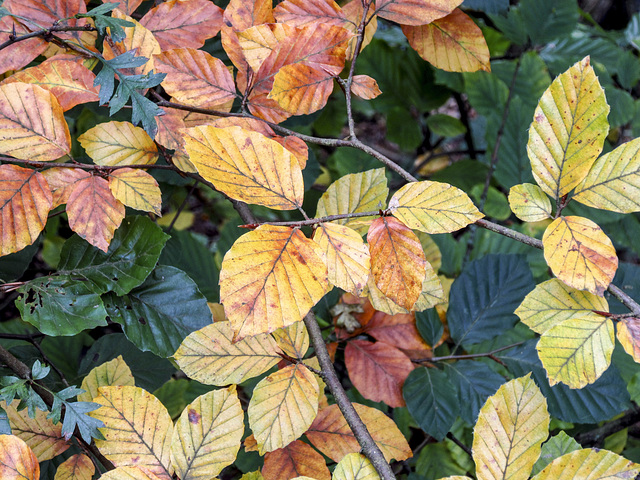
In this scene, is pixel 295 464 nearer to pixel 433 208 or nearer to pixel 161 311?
pixel 161 311

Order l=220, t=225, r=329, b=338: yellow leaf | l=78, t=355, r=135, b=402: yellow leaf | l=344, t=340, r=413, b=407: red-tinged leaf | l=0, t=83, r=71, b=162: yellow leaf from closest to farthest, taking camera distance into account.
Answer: l=220, t=225, r=329, b=338: yellow leaf < l=0, t=83, r=71, b=162: yellow leaf < l=78, t=355, r=135, b=402: yellow leaf < l=344, t=340, r=413, b=407: red-tinged leaf

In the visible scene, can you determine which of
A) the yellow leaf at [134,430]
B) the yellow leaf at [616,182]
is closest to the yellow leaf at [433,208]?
the yellow leaf at [616,182]

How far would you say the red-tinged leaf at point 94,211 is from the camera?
0.54 m

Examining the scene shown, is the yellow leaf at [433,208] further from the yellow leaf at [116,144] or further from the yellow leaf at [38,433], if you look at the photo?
the yellow leaf at [38,433]

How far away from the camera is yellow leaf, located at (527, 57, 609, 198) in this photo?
0.47 meters

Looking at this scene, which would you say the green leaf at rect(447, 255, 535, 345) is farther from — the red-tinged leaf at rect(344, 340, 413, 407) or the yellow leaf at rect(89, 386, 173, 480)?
the yellow leaf at rect(89, 386, 173, 480)

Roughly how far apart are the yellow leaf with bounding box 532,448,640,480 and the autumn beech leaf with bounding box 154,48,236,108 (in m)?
0.54

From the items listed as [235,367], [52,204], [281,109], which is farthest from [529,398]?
[52,204]

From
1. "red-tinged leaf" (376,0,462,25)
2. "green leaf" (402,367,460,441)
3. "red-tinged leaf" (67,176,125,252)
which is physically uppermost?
"red-tinged leaf" (376,0,462,25)

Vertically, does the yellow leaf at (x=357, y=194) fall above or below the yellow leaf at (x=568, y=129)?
below

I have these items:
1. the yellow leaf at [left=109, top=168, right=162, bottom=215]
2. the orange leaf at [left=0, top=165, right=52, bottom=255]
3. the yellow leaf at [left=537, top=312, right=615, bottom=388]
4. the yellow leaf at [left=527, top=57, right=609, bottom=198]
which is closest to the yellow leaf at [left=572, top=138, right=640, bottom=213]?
the yellow leaf at [left=527, top=57, right=609, bottom=198]

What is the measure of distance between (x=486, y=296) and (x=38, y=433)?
69 centimetres

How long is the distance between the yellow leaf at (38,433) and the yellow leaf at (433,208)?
49 centimetres

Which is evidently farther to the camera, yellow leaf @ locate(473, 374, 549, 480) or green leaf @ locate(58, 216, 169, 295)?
green leaf @ locate(58, 216, 169, 295)
